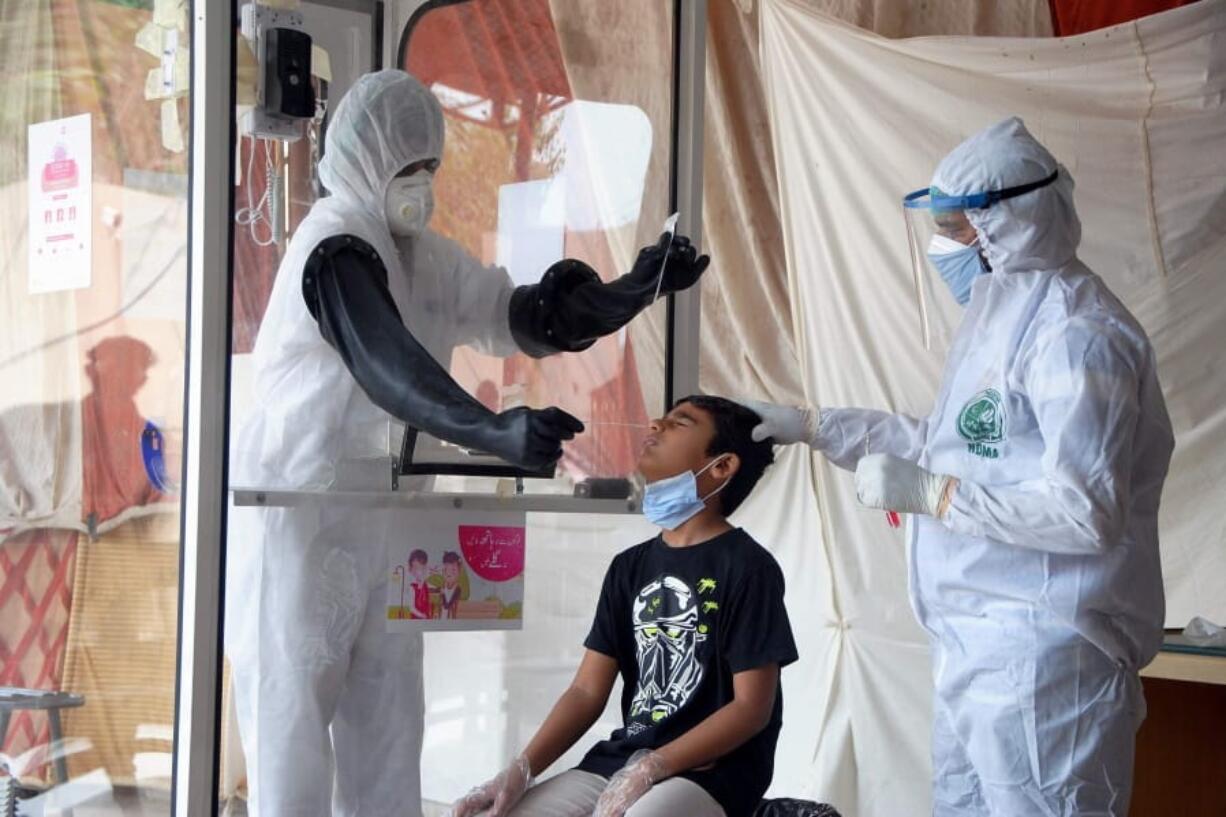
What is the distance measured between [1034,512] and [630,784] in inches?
31.6

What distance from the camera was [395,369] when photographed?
2344 mm

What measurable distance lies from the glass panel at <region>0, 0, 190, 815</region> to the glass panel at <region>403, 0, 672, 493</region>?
1.96ft

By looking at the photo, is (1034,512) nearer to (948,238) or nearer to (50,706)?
(948,238)

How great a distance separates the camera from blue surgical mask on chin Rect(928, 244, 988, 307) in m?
2.70

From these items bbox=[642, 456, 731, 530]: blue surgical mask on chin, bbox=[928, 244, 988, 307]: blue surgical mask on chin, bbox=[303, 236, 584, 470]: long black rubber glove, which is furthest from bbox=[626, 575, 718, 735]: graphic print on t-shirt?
bbox=[928, 244, 988, 307]: blue surgical mask on chin

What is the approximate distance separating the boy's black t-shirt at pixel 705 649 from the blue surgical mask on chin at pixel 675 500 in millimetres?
59

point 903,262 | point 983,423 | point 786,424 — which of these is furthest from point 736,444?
point 903,262

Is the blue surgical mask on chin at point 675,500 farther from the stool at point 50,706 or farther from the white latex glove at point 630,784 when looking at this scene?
the stool at point 50,706

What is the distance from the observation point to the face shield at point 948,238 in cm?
242

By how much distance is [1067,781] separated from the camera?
7.52ft

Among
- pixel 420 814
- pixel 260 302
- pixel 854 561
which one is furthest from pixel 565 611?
pixel 854 561

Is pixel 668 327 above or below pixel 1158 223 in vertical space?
below

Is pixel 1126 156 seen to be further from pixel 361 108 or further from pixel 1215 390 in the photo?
pixel 361 108

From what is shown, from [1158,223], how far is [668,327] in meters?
1.57
